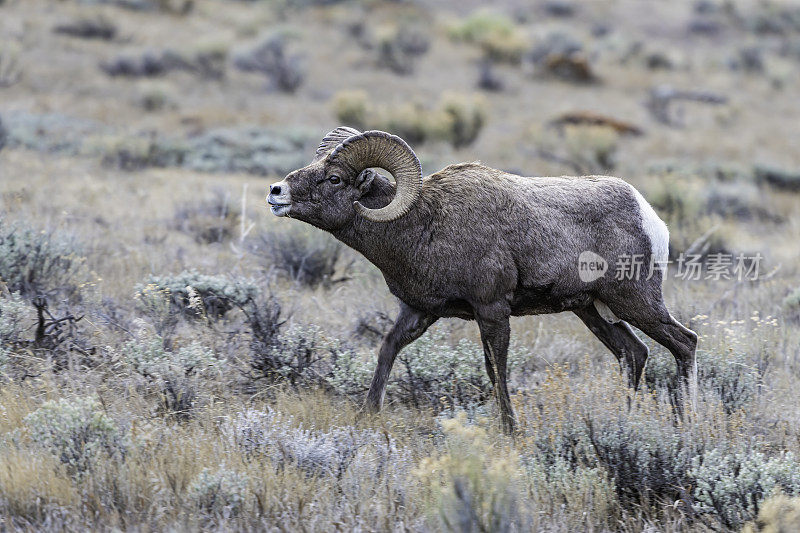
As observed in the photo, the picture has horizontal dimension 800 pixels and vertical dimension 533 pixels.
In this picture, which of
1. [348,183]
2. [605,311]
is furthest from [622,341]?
[348,183]

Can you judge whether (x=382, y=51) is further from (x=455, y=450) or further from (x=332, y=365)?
Answer: (x=455, y=450)

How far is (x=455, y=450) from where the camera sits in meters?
3.93

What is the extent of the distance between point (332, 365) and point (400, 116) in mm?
12743

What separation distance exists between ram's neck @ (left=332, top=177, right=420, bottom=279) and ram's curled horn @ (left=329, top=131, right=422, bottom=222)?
0.17 meters

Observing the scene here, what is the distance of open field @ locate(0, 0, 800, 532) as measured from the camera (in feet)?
14.1

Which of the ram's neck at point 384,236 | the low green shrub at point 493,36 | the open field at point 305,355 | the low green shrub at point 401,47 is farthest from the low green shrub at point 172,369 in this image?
the low green shrub at point 493,36

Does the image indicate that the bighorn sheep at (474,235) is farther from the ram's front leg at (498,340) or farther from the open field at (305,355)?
the open field at (305,355)

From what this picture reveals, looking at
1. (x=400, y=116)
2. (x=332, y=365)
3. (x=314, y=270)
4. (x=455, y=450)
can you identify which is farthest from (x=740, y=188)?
(x=455, y=450)

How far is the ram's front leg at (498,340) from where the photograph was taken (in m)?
5.54

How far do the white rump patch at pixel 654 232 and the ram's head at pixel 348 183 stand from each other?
1.81 meters

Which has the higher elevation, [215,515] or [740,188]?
[740,188]

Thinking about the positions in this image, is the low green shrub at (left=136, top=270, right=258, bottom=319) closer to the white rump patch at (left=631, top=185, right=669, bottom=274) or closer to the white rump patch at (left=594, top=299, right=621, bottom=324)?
the white rump patch at (left=594, top=299, right=621, bottom=324)

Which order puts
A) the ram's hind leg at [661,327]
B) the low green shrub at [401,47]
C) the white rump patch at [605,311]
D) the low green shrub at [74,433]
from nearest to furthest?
the low green shrub at [74,433], the ram's hind leg at [661,327], the white rump patch at [605,311], the low green shrub at [401,47]

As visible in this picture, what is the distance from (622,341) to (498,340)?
1.45 metres
